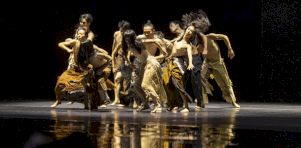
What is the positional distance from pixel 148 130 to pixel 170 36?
918 cm

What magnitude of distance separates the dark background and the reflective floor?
19.7ft

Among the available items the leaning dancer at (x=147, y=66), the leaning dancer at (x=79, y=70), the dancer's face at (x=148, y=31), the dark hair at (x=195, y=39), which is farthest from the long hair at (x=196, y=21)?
the leaning dancer at (x=79, y=70)

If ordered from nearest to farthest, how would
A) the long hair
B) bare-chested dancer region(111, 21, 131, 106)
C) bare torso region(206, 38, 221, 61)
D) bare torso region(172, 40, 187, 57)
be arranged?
bare torso region(172, 40, 187, 57), the long hair, bare torso region(206, 38, 221, 61), bare-chested dancer region(111, 21, 131, 106)

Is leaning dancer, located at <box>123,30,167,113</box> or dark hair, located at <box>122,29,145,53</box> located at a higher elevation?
dark hair, located at <box>122,29,145,53</box>

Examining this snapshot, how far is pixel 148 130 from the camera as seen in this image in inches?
309

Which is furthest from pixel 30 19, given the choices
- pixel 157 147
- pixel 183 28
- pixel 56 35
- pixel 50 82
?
pixel 157 147

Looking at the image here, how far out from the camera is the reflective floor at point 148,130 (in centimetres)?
660

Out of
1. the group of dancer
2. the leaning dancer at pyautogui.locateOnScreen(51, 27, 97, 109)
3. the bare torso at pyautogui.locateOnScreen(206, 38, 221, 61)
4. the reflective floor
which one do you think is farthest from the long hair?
the reflective floor

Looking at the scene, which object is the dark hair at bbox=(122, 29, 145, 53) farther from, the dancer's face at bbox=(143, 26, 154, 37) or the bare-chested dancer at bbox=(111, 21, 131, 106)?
the bare-chested dancer at bbox=(111, 21, 131, 106)

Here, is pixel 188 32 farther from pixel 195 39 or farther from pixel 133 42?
pixel 133 42

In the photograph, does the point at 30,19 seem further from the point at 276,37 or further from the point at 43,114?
the point at 43,114

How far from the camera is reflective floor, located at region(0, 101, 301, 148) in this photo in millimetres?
6602

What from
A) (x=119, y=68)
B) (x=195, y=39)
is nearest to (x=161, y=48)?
(x=195, y=39)

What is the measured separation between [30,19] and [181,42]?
6.74m
